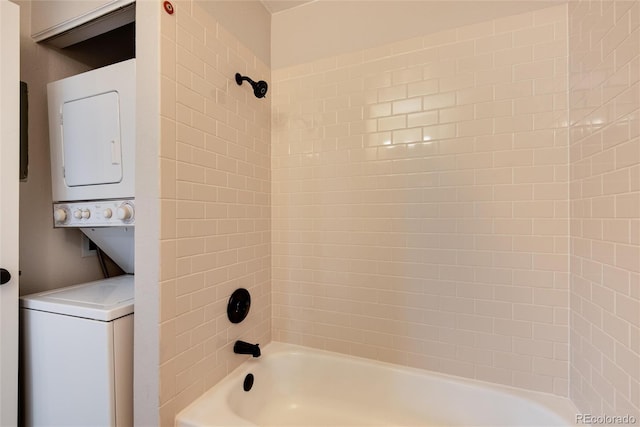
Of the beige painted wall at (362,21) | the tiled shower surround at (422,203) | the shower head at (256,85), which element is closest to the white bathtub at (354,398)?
the tiled shower surround at (422,203)

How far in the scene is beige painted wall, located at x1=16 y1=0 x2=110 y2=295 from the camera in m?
1.39

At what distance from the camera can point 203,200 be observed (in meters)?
1.26

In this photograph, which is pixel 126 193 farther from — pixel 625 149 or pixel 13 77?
pixel 625 149

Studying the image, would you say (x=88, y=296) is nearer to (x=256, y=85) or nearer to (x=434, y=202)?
(x=256, y=85)

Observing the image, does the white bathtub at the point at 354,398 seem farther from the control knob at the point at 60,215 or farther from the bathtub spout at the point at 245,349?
the control knob at the point at 60,215

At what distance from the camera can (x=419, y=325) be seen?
1524mm

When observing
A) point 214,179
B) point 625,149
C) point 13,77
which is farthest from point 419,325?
point 13,77

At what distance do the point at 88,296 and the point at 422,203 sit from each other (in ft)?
5.27

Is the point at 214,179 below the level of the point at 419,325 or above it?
above

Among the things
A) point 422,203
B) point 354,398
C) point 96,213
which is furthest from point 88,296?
Answer: point 422,203

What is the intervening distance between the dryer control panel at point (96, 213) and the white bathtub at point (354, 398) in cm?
83

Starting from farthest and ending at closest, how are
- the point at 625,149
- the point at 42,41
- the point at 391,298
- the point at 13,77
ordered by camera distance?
the point at 391,298 → the point at 42,41 → the point at 13,77 → the point at 625,149

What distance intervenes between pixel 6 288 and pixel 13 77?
84 centimetres

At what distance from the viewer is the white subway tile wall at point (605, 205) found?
0.89 metres
